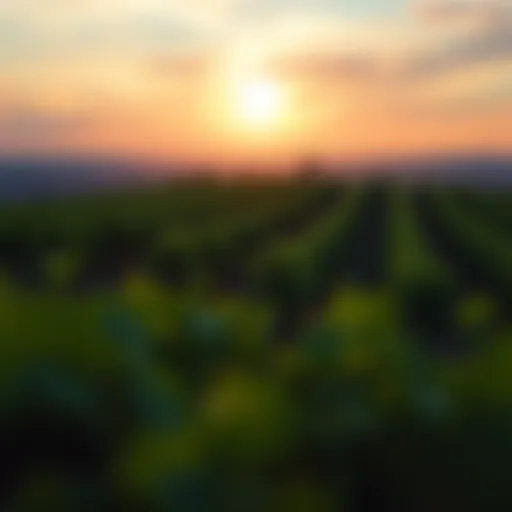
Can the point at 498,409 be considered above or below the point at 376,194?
above

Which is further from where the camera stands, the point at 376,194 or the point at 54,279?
the point at 376,194

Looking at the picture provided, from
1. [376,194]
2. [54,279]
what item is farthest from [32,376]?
[376,194]

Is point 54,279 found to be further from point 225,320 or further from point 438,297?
point 438,297

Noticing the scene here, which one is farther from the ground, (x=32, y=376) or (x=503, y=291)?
(x=32, y=376)

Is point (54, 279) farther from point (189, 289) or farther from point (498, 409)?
point (498, 409)

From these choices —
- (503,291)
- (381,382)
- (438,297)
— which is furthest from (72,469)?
(503,291)

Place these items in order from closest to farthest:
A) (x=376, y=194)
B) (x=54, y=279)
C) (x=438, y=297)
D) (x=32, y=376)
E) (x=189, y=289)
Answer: (x=32, y=376) < (x=189, y=289) < (x=54, y=279) < (x=438, y=297) < (x=376, y=194)

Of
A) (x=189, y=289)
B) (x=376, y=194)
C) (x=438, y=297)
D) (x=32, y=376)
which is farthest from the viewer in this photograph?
(x=376, y=194)

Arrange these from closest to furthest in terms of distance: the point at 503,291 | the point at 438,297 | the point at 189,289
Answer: the point at 189,289 < the point at 438,297 < the point at 503,291

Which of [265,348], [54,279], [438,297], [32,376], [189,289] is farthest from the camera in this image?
[438,297]
